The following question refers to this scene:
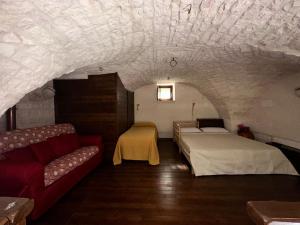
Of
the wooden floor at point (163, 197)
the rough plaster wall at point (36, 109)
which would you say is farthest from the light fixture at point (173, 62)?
the rough plaster wall at point (36, 109)

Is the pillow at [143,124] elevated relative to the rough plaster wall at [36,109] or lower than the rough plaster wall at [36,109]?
lower

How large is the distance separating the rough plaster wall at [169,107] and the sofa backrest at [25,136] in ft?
10.5

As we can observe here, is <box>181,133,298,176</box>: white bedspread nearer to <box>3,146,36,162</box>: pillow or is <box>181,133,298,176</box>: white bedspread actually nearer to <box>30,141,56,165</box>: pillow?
<box>30,141,56,165</box>: pillow

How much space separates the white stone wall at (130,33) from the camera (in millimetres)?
1310

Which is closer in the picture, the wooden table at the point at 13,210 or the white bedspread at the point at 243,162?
the wooden table at the point at 13,210

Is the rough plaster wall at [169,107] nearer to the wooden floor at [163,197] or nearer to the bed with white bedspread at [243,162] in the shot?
the wooden floor at [163,197]

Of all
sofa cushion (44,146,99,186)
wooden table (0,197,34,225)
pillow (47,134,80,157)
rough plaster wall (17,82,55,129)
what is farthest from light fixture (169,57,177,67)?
wooden table (0,197,34,225)

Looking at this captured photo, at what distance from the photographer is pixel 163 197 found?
7.82 feet

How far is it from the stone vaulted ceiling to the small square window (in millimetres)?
3233

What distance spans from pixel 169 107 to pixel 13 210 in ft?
18.1

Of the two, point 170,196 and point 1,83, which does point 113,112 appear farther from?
point 1,83

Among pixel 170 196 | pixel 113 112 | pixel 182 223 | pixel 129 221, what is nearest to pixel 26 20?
pixel 129 221

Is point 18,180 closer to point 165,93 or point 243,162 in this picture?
point 243,162

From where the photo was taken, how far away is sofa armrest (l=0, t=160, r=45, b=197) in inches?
70.6
